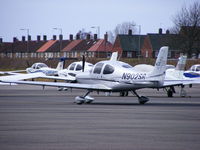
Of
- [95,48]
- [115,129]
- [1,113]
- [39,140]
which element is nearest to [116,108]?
[1,113]

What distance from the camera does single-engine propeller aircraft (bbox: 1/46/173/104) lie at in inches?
1093

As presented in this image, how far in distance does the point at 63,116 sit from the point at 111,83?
771 centimetres

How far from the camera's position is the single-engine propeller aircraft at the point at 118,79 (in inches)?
1093

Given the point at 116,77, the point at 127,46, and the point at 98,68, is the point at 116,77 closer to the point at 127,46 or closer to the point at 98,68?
the point at 98,68

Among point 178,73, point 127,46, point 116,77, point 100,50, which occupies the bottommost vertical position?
point 178,73

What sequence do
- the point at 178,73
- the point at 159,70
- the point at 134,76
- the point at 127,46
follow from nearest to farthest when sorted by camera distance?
the point at 159,70 → the point at 134,76 → the point at 178,73 → the point at 127,46

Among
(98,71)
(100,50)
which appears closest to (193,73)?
(98,71)

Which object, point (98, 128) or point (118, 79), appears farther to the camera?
point (118, 79)

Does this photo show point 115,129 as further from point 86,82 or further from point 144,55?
point 144,55

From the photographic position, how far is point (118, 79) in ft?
94.6

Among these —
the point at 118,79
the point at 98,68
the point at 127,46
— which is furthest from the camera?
the point at 127,46

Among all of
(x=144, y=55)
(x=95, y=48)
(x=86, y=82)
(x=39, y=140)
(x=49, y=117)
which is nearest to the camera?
(x=39, y=140)

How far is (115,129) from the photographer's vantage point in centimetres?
1752

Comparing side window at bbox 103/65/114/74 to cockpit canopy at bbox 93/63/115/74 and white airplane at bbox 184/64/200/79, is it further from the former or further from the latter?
white airplane at bbox 184/64/200/79
